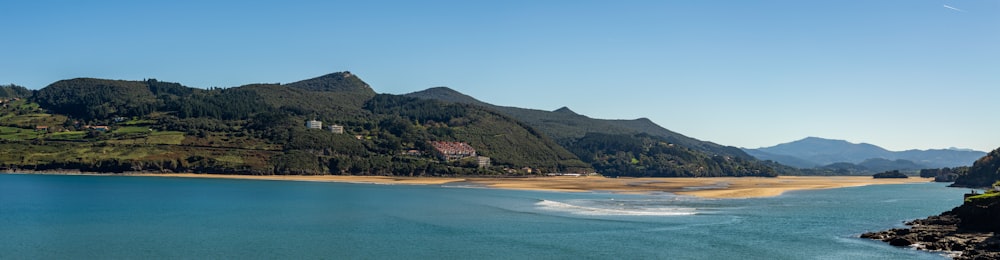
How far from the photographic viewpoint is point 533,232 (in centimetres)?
5050

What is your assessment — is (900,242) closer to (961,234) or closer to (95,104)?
(961,234)

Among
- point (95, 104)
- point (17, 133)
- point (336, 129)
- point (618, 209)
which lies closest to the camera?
point (618, 209)

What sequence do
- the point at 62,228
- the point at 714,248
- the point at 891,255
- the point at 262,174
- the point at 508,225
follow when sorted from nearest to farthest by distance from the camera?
the point at 891,255, the point at 714,248, the point at 62,228, the point at 508,225, the point at 262,174

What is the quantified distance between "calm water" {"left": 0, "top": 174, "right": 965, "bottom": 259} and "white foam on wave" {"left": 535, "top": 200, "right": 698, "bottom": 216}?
0.57ft

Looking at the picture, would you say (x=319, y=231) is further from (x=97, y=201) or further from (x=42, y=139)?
(x=42, y=139)

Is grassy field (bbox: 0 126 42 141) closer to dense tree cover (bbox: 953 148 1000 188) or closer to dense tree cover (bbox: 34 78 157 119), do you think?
dense tree cover (bbox: 34 78 157 119)

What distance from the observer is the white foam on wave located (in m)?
64.6

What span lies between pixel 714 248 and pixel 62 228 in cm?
4149

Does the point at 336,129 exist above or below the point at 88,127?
above

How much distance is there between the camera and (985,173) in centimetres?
11975

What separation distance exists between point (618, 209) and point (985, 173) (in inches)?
3267

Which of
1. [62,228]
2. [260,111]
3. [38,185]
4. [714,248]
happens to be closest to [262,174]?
[38,185]

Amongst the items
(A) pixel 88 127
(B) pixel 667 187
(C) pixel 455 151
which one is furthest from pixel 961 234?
(A) pixel 88 127

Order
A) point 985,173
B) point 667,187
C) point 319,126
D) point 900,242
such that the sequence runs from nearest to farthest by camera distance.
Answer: point 900,242, point 985,173, point 667,187, point 319,126
